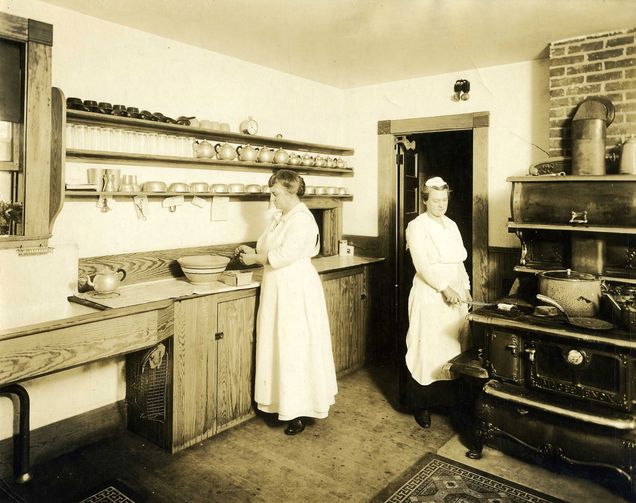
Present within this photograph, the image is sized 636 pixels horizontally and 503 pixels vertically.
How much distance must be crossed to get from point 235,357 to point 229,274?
2.03 ft

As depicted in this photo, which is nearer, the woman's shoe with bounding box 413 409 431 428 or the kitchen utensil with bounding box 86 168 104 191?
the kitchen utensil with bounding box 86 168 104 191

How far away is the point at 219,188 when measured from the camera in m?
4.21

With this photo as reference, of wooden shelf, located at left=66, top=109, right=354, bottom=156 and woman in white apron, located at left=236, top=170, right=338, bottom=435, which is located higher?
wooden shelf, located at left=66, top=109, right=354, bottom=156

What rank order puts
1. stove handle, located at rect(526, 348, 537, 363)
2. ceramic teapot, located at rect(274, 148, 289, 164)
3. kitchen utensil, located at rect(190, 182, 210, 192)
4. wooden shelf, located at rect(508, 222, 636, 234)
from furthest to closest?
ceramic teapot, located at rect(274, 148, 289, 164) → kitchen utensil, located at rect(190, 182, 210, 192) → wooden shelf, located at rect(508, 222, 636, 234) → stove handle, located at rect(526, 348, 537, 363)

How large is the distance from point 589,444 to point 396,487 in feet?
3.60

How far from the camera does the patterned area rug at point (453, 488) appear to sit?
2.84 meters

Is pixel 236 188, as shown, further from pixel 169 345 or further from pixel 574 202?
pixel 574 202

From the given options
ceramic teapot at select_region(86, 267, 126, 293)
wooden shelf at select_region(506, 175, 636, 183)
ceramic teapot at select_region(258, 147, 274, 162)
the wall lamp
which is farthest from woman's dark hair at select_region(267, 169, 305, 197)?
the wall lamp

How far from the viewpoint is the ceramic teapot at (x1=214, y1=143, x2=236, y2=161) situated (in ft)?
13.8

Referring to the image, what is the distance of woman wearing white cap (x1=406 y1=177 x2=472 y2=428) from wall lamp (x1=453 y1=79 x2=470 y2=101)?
5.25ft

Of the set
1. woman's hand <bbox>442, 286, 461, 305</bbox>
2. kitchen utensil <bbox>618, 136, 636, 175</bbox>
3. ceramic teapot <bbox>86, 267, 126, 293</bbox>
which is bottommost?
woman's hand <bbox>442, 286, 461, 305</bbox>

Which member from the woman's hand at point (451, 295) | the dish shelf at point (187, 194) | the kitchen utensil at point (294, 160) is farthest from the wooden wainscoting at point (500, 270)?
the kitchen utensil at point (294, 160)

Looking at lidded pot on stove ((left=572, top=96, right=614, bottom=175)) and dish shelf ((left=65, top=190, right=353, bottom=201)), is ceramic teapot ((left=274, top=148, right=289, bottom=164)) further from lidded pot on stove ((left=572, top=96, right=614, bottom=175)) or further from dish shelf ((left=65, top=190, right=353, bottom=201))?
lidded pot on stove ((left=572, top=96, right=614, bottom=175))

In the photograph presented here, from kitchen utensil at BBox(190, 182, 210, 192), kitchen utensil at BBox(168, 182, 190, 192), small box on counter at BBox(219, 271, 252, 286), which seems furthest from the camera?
kitchen utensil at BBox(190, 182, 210, 192)
